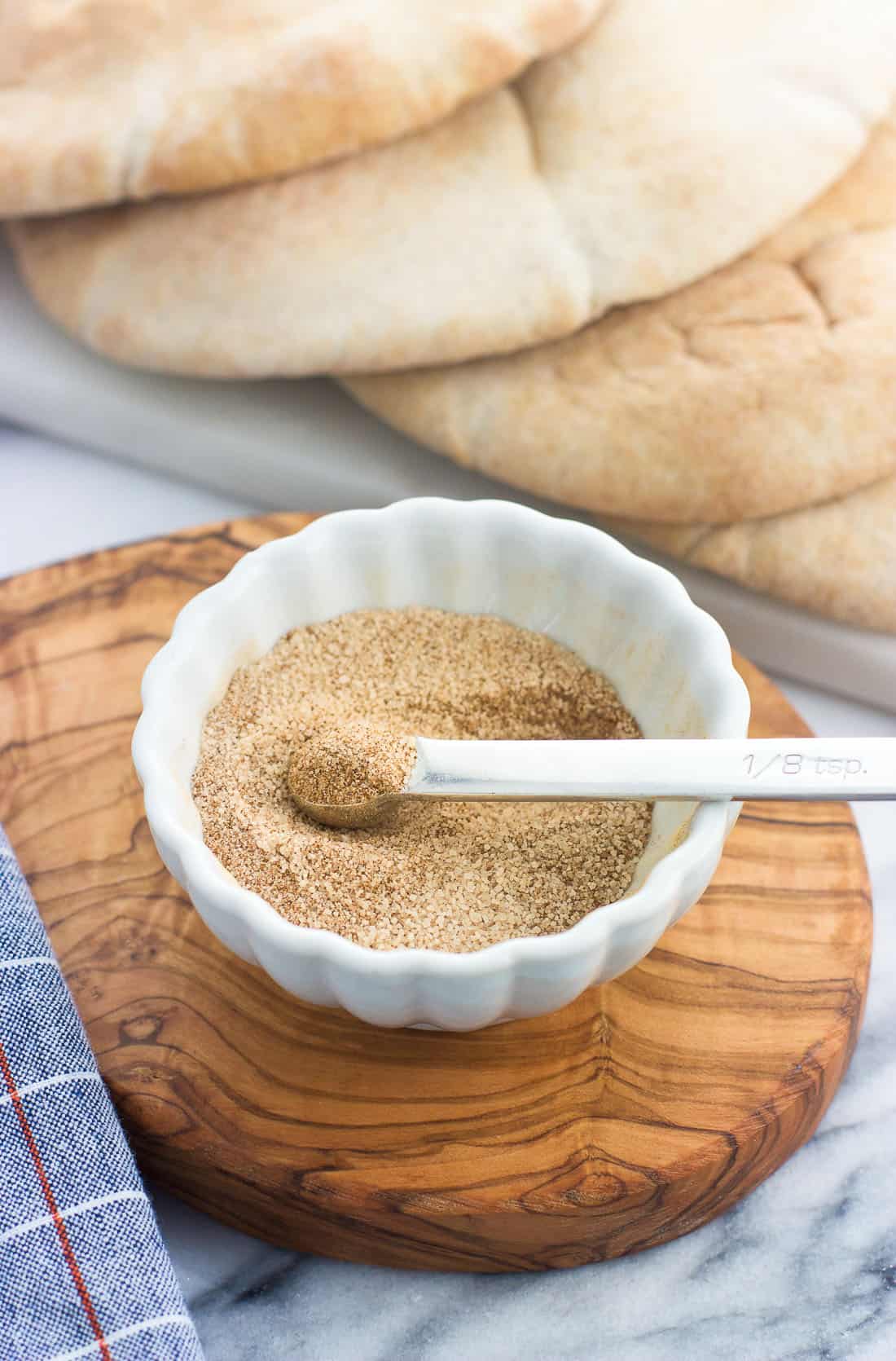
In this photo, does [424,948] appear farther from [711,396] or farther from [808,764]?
[711,396]

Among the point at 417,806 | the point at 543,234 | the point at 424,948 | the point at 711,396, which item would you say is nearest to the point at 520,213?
the point at 543,234

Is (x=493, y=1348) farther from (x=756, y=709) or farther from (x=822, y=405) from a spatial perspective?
(x=822, y=405)

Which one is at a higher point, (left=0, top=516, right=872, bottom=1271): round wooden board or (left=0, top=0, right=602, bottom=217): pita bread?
(left=0, top=0, right=602, bottom=217): pita bread

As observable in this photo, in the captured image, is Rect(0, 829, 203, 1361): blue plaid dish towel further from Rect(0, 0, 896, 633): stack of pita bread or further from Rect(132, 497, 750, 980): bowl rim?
Rect(0, 0, 896, 633): stack of pita bread

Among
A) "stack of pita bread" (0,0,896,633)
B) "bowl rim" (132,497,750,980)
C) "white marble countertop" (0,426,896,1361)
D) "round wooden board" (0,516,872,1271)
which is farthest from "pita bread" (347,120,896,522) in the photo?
"white marble countertop" (0,426,896,1361)

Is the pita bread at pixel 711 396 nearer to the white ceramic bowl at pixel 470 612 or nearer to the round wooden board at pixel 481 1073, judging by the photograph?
the white ceramic bowl at pixel 470 612
